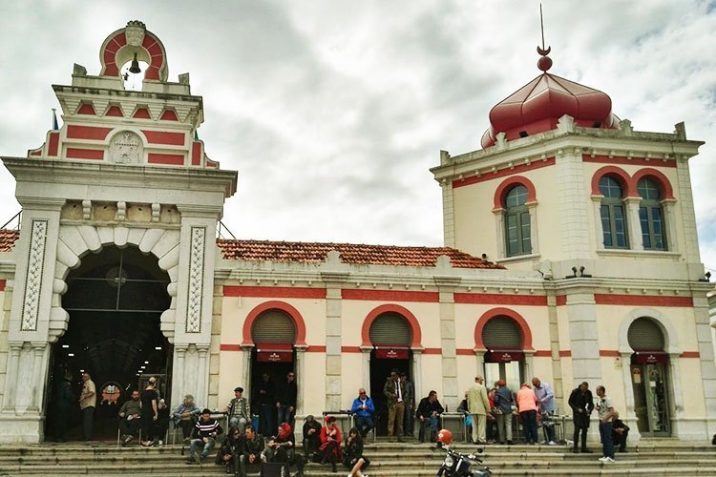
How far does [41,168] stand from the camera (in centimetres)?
1875

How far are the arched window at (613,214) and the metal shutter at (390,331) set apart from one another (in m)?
7.20

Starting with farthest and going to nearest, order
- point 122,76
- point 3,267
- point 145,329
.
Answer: point 145,329, point 122,76, point 3,267

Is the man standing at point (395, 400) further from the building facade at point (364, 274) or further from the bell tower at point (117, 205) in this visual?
the bell tower at point (117, 205)

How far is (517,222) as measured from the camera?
76.1 ft

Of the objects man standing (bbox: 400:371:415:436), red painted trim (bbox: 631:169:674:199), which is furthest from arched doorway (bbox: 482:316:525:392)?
red painted trim (bbox: 631:169:674:199)

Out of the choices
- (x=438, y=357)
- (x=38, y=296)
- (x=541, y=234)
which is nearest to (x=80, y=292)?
(x=38, y=296)

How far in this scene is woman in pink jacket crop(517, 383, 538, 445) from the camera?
1880 cm

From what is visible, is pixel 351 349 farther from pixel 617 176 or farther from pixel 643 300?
pixel 617 176

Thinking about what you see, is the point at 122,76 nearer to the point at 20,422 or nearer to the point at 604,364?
the point at 20,422

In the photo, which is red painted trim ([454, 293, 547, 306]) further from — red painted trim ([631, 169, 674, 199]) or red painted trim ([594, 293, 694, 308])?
red painted trim ([631, 169, 674, 199])

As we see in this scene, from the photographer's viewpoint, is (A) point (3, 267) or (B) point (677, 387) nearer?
(A) point (3, 267)

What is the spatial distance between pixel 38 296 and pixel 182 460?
6194 millimetres

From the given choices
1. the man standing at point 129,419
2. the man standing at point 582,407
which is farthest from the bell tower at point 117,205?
the man standing at point 582,407

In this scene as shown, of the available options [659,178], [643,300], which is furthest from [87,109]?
[659,178]
